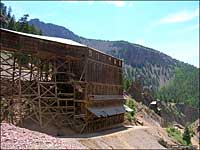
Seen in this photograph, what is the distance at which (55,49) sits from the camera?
33.2 meters

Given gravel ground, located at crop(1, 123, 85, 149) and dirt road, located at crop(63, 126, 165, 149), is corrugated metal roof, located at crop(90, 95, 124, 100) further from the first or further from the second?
gravel ground, located at crop(1, 123, 85, 149)

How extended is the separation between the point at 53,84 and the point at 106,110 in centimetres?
837

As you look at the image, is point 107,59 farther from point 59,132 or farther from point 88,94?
point 59,132

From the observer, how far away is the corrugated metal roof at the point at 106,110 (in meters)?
36.4

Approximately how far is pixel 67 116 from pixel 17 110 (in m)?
4.93

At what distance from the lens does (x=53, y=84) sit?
34.3 m

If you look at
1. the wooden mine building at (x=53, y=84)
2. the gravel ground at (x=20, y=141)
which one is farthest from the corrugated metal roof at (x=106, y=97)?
the gravel ground at (x=20, y=141)

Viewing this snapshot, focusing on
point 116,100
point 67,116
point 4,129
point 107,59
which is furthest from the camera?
point 116,100

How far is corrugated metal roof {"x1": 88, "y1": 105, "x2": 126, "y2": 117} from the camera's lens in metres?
36.4

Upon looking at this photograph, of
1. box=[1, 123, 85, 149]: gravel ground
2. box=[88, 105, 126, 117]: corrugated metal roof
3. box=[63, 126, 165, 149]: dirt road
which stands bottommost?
box=[63, 126, 165, 149]: dirt road

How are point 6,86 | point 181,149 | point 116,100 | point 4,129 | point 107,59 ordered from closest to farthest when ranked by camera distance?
point 4,129 → point 6,86 → point 181,149 → point 107,59 → point 116,100

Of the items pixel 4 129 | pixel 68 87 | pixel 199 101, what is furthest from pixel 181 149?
pixel 199 101

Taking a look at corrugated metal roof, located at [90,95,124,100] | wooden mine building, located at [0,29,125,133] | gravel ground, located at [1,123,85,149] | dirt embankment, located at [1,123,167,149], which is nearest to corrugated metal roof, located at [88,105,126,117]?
wooden mine building, located at [0,29,125,133]

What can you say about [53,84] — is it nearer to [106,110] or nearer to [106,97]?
[106,110]
